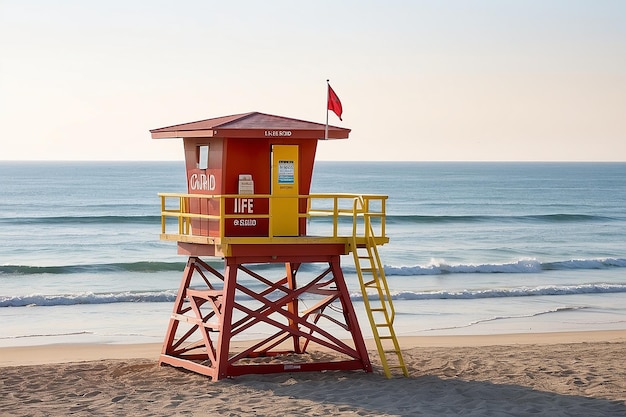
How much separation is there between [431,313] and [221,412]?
1387 cm

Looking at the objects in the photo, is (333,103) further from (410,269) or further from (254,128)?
(410,269)

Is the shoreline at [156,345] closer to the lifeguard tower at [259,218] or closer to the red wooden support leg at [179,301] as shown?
the red wooden support leg at [179,301]

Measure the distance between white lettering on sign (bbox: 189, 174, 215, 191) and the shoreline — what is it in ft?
13.6

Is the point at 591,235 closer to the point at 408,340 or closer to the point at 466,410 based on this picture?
the point at 408,340

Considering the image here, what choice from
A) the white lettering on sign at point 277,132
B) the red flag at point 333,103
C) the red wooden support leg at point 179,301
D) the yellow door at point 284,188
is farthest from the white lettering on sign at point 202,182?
the red flag at point 333,103

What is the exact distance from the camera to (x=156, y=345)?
72.1ft

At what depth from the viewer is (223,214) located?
16.6m

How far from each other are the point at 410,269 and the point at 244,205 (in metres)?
22.2

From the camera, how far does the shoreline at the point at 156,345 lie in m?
20.7

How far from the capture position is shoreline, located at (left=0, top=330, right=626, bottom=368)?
20.7 metres

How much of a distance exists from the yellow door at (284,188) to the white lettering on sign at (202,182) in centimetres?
105

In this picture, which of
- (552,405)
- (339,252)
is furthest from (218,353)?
(552,405)

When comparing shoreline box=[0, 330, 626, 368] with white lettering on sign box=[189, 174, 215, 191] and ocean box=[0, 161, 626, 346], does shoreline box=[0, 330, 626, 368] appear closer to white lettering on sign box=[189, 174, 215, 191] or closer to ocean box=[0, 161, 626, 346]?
ocean box=[0, 161, 626, 346]

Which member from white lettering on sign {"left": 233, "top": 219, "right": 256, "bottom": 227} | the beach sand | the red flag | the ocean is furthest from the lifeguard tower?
the ocean
